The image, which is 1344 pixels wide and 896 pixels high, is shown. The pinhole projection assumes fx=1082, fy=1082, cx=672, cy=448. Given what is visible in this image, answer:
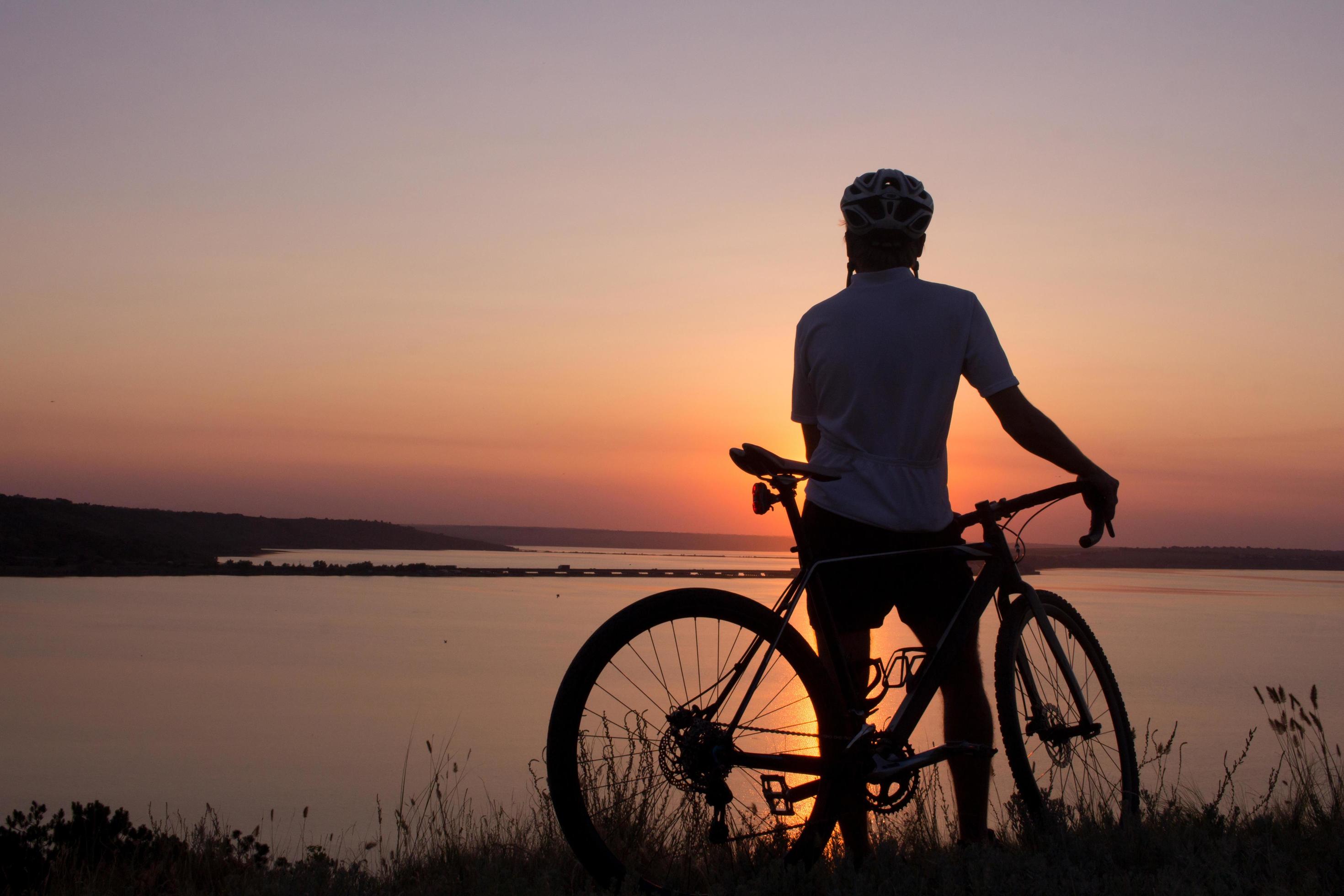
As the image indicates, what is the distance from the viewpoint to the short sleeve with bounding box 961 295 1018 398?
9.00 feet

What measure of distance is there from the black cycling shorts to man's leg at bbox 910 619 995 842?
76 mm

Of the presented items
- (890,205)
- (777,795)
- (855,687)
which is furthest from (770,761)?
(890,205)

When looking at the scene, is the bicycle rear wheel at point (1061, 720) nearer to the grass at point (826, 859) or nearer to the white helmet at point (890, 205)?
the grass at point (826, 859)

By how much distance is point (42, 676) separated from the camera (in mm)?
9836

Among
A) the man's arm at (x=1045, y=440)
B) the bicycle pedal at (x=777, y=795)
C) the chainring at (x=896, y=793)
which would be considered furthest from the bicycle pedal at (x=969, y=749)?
the man's arm at (x=1045, y=440)

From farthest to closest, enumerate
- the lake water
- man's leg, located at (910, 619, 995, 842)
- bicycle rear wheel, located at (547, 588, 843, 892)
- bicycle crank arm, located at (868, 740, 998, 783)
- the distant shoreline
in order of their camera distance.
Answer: the distant shoreline < the lake water < man's leg, located at (910, 619, 995, 842) < bicycle crank arm, located at (868, 740, 998, 783) < bicycle rear wheel, located at (547, 588, 843, 892)

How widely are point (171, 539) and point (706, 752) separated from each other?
49402 mm

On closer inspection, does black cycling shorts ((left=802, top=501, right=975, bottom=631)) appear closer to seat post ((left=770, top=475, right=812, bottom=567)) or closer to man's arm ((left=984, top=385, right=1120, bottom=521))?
seat post ((left=770, top=475, right=812, bottom=567))

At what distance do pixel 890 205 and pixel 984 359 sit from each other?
1.57 ft

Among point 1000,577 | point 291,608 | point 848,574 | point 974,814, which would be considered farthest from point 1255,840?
point 291,608

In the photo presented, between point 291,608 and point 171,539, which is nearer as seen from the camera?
point 291,608

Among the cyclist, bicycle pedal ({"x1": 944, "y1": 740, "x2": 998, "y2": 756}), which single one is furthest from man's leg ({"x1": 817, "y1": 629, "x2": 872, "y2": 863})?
bicycle pedal ({"x1": 944, "y1": 740, "x2": 998, "y2": 756})

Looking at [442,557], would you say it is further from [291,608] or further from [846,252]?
[846,252]

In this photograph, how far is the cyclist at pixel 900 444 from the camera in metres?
2.72
